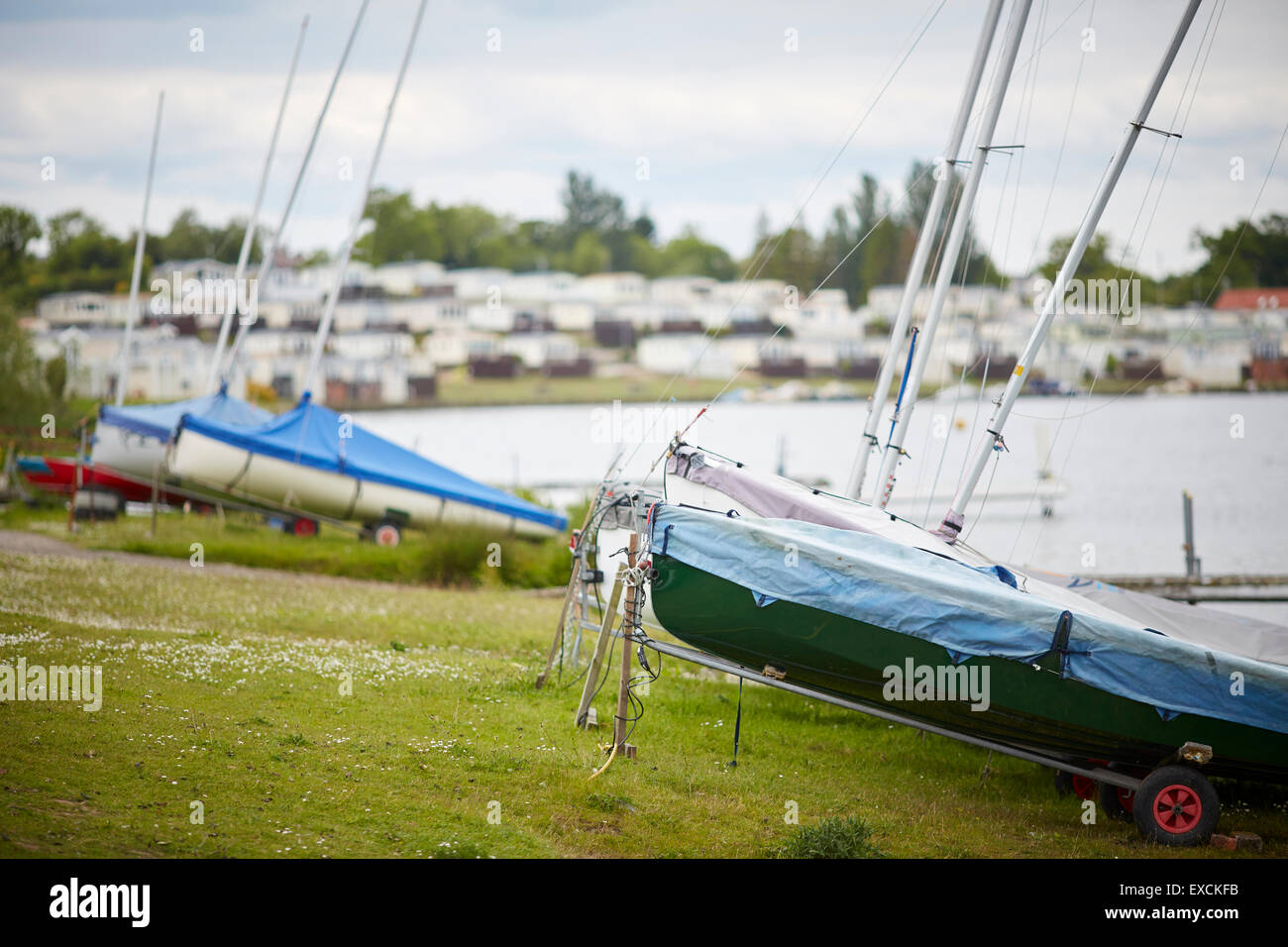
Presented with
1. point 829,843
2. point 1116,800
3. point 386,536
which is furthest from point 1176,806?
point 386,536

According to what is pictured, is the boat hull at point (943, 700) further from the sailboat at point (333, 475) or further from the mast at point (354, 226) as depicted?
the mast at point (354, 226)

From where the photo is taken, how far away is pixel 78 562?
2042 centimetres

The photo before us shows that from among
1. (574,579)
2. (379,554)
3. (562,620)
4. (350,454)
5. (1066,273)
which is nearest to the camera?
(574,579)

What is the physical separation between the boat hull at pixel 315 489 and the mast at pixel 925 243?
513 inches

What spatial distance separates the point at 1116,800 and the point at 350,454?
22046mm

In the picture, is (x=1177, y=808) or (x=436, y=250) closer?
(x=1177, y=808)

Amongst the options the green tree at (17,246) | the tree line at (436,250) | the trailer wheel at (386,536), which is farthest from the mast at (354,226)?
the green tree at (17,246)

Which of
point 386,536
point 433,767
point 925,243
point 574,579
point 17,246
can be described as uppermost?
point 17,246

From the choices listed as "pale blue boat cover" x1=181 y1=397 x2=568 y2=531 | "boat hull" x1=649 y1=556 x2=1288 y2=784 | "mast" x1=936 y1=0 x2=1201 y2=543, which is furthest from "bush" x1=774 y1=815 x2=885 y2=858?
"pale blue boat cover" x1=181 y1=397 x2=568 y2=531

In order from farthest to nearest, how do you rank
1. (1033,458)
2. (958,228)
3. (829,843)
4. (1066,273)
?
(1033,458), (958,228), (1066,273), (829,843)

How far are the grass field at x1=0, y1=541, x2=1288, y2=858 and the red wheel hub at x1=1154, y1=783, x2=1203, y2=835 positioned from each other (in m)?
0.27

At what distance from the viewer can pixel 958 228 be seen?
16031 millimetres

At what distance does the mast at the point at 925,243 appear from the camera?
1602 cm

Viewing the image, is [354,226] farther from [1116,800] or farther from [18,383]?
[1116,800]
